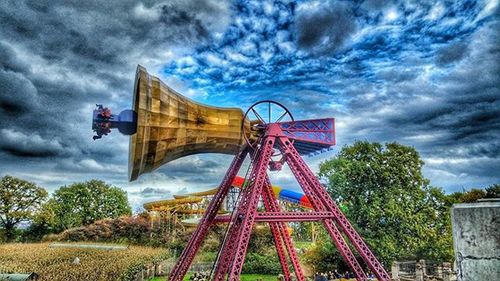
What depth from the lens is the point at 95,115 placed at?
8359 millimetres

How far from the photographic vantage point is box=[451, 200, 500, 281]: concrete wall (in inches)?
58.9

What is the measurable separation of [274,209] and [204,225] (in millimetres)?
3121

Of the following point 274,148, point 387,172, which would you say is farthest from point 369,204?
point 274,148

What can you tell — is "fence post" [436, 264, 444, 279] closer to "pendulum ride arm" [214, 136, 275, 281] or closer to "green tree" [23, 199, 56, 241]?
"pendulum ride arm" [214, 136, 275, 281]

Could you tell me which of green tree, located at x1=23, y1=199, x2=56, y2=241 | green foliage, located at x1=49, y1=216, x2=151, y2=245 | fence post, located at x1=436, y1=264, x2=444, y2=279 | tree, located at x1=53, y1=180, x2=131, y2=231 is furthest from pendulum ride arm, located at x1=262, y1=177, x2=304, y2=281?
tree, located at x1=53, y1=180, x2=131, y2=231

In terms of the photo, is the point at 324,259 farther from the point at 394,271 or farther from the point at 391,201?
the point at 391,201

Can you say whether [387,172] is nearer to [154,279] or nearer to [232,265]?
[232,265]

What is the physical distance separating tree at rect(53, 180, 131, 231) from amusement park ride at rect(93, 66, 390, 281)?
130ft

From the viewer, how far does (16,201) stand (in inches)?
1446

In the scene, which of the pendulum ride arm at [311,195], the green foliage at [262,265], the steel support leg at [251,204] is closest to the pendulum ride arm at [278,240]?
the pendulum ride arm at [311,195]

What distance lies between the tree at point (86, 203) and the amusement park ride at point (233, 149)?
3949cm

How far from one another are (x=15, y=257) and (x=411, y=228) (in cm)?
2622

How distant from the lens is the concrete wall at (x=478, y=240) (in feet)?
4.91

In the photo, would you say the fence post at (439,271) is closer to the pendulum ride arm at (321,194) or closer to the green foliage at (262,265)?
the green foliage at (262,265)
